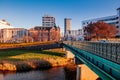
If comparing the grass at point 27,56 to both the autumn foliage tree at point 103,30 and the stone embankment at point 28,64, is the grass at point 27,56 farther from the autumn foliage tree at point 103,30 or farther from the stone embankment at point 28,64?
the autumn foliage tree at point 103,30

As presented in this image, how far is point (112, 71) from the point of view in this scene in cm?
2006

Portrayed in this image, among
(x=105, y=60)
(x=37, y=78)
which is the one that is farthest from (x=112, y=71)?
(x=37, y=78)

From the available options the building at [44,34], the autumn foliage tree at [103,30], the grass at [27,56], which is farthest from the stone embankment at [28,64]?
the building at [44,34]

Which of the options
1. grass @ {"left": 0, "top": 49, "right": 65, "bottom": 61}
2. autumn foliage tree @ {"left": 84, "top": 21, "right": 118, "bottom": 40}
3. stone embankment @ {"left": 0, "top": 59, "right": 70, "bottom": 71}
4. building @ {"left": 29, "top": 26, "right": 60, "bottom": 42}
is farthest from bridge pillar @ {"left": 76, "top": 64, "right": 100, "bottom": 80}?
building @ {"left": 29, "top": 26, "right": 60, "bottom": 42}

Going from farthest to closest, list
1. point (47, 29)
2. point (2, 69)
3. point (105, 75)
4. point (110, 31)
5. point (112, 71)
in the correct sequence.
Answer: point (47, 29)
point (110, 31)
point (2, 69)
point (105, 75)
point (112, 71)

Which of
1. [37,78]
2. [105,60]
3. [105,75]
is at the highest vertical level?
[105,60]

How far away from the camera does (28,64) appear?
62781 mm

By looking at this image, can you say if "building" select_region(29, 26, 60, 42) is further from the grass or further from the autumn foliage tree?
the grass

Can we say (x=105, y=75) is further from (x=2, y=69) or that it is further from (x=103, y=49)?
(x=2, y=69)

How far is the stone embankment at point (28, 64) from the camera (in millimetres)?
59812

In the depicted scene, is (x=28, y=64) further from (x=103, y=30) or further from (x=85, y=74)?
(x=103, y=30)

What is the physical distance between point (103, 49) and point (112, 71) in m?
4.82

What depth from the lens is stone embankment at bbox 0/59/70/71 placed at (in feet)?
196

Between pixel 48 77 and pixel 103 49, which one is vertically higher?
pixel 103 49
